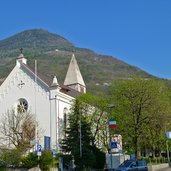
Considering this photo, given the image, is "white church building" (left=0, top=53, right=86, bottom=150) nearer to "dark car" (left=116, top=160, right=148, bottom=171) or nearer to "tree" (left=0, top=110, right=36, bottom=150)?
"tree" (left=0, top=110, right=36, bottom=150)

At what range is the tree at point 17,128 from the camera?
5009 cm

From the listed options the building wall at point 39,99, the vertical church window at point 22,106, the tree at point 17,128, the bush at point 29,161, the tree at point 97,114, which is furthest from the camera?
the vertical church window at point 22,106

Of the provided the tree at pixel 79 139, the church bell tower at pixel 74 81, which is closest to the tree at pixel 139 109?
the tree at pixel 79 139

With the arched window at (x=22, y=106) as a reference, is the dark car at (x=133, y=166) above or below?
below

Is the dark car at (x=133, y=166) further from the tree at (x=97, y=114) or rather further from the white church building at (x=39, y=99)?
the white church building at (x=39, y=99)

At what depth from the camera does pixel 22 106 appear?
192 ft

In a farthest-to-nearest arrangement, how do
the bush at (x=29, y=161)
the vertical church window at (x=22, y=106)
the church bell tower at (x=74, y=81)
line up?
1. the church bell tower at (x=74, y=81)
2. the vertical church window at (x=22, y=106)
3. the bush at (x=29, y=161)

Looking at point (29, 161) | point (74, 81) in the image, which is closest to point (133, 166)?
point (29, 161)

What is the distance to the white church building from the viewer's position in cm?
5462

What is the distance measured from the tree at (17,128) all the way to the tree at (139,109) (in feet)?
40.8

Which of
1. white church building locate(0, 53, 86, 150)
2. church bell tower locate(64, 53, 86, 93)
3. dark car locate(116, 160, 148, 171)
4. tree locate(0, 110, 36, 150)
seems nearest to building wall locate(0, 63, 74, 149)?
white church building locate(0, 53, 86, 150)

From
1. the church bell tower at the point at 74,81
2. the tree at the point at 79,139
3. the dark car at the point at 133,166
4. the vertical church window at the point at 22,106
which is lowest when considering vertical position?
the dark car at the point at 133,166

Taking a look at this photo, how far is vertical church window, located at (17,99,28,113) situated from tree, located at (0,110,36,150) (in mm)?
996

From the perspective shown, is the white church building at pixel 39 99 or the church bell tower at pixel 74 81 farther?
the church bell tower at pixel 74 81
